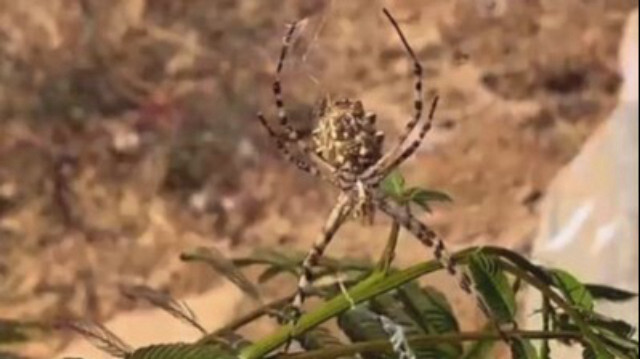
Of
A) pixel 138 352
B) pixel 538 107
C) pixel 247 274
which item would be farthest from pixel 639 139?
pixel 138 352

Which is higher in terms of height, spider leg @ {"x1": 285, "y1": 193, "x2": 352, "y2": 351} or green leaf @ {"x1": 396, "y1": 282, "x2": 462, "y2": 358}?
spider leg @ {"x1": 285, "y1": 193, "x2": 352, "y2": 351}

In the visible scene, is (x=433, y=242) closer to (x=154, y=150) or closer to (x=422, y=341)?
(x=422, y=341)

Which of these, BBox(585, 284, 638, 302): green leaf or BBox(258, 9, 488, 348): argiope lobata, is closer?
BBox(258, 9, 488, 348): argiope lobata

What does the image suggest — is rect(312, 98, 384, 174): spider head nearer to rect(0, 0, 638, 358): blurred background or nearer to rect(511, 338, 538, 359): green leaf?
rect(511, 338, 538, 359): green leaf

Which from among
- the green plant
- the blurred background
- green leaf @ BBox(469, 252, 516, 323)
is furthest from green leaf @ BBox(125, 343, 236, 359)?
the blurred background

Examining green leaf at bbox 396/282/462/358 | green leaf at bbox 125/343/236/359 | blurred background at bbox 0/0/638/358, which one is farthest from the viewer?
blurred background at bbox 0/0/638/358

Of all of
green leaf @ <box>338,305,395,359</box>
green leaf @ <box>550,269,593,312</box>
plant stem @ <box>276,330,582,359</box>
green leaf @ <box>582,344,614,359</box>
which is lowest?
green leaf @ <box>582,344,614,359</box>

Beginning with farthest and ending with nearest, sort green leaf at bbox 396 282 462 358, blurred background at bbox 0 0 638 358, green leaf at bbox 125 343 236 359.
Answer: blurred background at bbox 0 0 638 358 → green leaf at bbox 396 282 462 358 → green leaf at bbox 125 343 236 359
